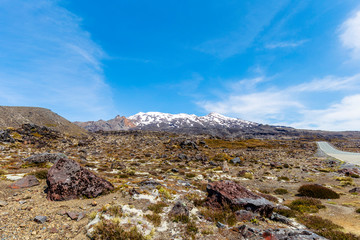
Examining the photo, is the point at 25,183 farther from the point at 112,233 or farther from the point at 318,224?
the point at 318,224

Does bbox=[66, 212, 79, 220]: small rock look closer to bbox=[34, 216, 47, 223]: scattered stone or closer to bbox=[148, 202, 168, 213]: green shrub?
bbox=[34, 216, 47, 223]: scattered stone

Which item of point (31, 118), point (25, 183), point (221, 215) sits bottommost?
point (221, 215)

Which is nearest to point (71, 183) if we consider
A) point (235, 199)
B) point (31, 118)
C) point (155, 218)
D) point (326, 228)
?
point (155, 218)

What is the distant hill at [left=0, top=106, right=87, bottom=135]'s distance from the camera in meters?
66.5

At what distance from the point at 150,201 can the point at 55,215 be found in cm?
519

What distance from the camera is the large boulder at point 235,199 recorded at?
31.2 ft

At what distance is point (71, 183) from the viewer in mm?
10508

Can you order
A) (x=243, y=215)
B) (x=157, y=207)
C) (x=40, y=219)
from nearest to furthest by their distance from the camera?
(x=40, y=219) < (x=243, y=215) < (x=157, y=207)

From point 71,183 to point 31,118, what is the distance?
9828cm

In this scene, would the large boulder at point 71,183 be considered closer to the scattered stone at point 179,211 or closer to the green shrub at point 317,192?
the scattered stone at point 179,211

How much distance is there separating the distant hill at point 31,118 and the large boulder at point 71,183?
74.5m

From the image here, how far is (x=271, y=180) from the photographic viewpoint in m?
21.0

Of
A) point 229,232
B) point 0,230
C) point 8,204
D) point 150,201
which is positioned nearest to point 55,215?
point 0,230

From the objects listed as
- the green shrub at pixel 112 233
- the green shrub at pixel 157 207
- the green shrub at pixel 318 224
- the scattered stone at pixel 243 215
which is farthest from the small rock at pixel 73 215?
the green shrub at pixel 318 224
